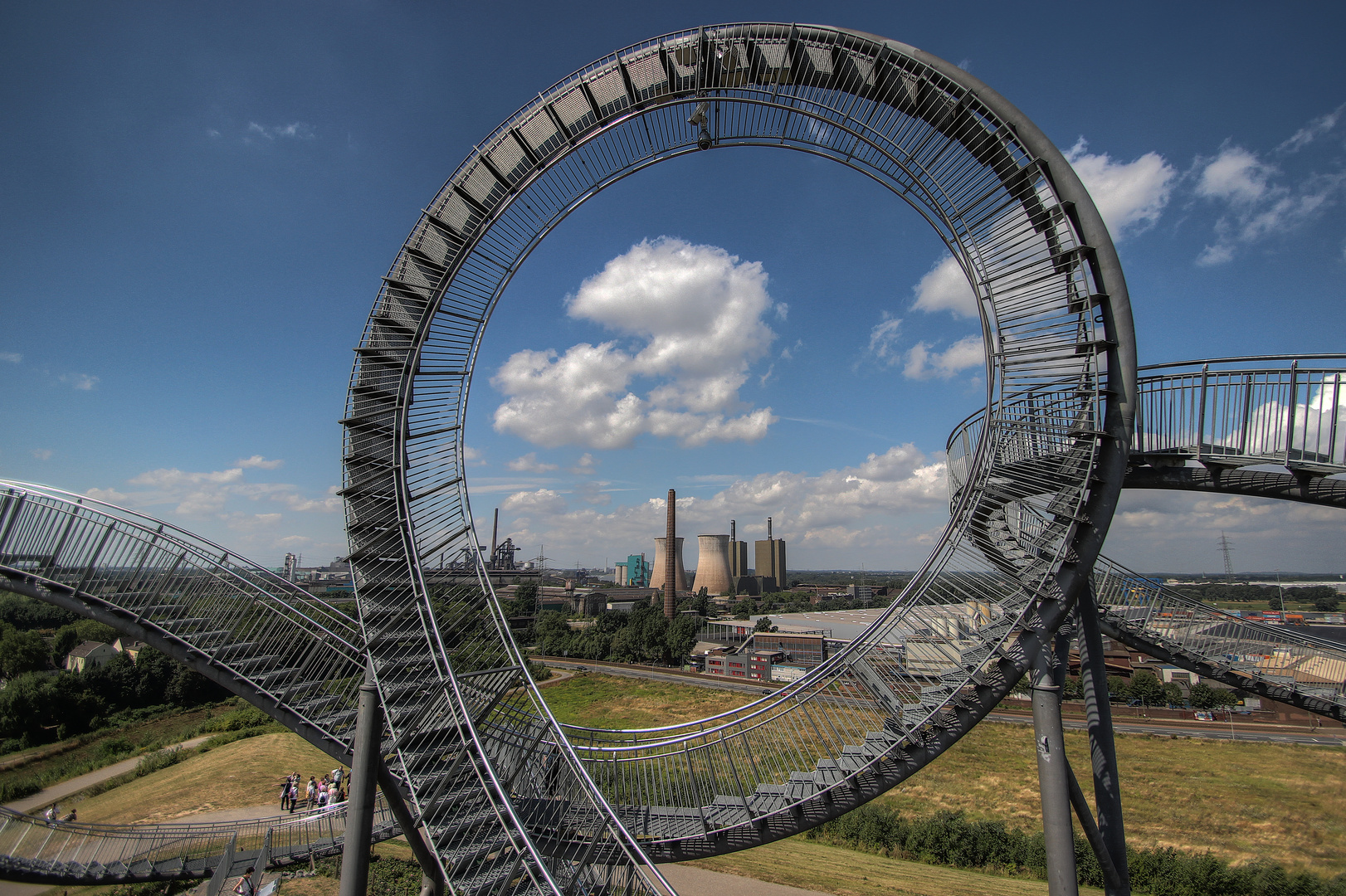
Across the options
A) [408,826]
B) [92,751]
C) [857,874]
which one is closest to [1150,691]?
[857,874]

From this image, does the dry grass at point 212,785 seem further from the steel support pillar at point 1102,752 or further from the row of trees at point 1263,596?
the row of trees at point 1263,596

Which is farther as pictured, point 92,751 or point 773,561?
point 773,561

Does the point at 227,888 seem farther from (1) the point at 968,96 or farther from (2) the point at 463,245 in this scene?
(1) the point at 968,96

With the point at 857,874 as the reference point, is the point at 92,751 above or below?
below

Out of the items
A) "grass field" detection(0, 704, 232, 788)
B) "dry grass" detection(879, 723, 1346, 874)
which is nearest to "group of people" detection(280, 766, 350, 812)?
"grass field" detection(0, 704, 232, 788)

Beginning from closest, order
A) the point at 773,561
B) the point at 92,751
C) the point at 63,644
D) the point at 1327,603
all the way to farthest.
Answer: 1. the point at 92,751
2. the point at 63,644
3. the point at 1327,603
4. the point at 773,561

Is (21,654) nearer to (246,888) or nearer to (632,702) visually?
(632,702)
